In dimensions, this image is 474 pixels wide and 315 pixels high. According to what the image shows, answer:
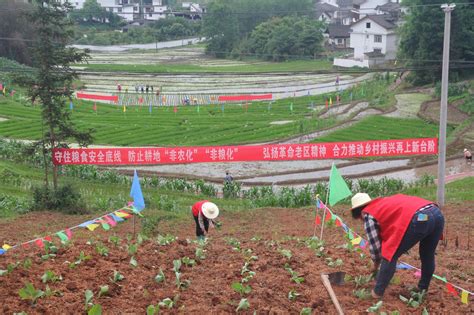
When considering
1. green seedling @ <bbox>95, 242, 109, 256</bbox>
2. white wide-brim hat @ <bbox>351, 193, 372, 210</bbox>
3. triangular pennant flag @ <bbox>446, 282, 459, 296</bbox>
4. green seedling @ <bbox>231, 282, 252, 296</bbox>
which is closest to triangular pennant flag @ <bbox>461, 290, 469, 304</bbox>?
triangular pennant flag @ <bbox>446, 282, 459, 296</bbox>

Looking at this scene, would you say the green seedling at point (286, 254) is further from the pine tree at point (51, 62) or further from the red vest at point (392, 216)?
the pine tree at point (51, 62)

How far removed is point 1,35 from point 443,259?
6464 centimetres

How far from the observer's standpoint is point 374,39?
78.7 m

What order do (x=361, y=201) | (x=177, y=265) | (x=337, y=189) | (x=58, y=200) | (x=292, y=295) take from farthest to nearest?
(x=58, y=200), (x=337, y=189), (x=177, y=265), (x=361, y=201), (x=292, y=295)

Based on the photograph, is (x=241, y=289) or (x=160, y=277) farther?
(x=160, y=277)

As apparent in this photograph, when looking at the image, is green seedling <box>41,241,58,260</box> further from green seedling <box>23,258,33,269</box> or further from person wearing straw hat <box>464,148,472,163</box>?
person wearing straw hat <box>464,148,472,163</box>

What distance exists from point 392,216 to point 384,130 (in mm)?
31661

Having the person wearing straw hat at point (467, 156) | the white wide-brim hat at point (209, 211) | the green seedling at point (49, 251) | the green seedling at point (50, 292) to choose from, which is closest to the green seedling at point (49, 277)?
the green seedling at point (50, 292)

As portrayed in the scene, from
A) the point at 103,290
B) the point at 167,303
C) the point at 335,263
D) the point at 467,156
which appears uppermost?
the point at 103,290

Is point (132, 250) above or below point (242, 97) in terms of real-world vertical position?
above

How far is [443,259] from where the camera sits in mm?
10023

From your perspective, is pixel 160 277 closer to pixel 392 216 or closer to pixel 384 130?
pixel 392 216

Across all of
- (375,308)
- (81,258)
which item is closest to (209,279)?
(81,258)

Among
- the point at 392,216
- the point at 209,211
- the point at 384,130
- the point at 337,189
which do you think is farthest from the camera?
the point at 384,130
